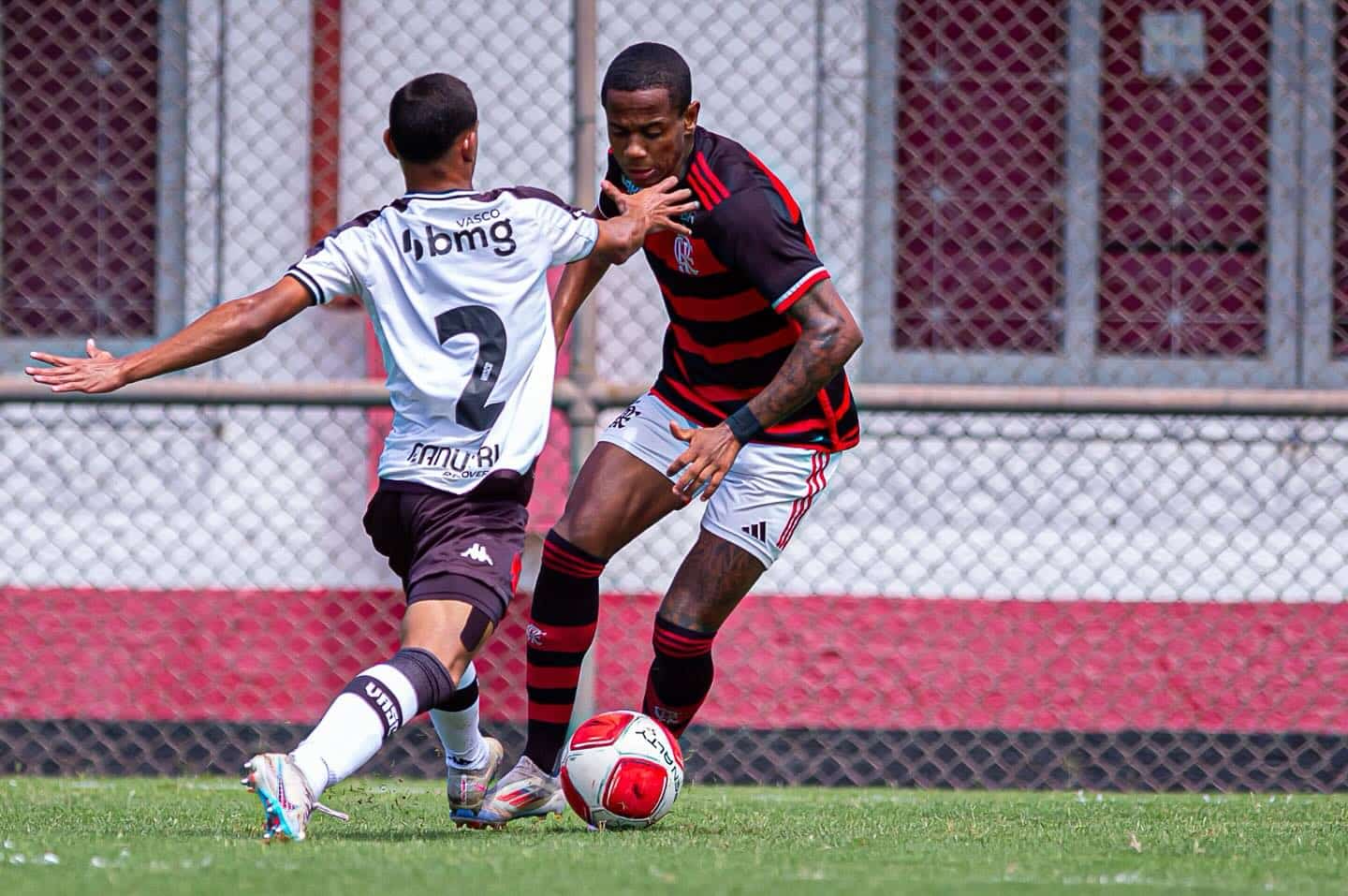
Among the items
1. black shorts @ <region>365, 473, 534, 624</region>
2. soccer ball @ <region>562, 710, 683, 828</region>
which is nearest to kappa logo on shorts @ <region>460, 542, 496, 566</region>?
black shorts @ <region>365, 473, 534, 624</region>

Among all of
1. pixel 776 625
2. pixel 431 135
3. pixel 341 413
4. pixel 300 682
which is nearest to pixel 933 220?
pixel 776 625

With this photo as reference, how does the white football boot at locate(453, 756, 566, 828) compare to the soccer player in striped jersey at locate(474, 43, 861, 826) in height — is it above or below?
below

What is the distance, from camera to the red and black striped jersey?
163 inches

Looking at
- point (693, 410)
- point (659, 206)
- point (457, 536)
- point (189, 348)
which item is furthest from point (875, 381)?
point (189, 348)

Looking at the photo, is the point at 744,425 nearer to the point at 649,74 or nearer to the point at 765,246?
the point at 765,246

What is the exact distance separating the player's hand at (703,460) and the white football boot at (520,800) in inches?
31.6

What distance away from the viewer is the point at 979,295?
267 inches

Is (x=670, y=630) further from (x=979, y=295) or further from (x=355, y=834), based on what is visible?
(x=979, y=295)

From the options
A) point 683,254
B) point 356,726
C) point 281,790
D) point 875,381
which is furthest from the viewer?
point 875,381

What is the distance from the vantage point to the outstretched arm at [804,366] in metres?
4.02

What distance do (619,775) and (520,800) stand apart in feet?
1.08

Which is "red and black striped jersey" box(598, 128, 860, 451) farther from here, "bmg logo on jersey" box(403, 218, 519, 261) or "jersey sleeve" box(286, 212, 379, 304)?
"jersey sleeve" box(286, 212, 379, 304)

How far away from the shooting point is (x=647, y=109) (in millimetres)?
4148

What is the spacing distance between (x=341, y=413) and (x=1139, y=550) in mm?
2908
